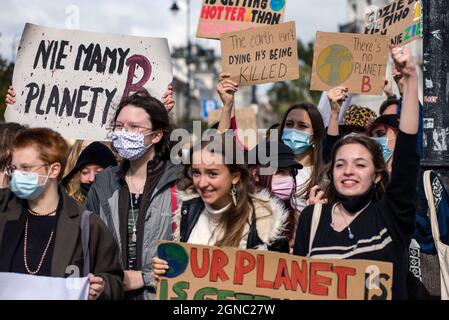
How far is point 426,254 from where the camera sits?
437cm

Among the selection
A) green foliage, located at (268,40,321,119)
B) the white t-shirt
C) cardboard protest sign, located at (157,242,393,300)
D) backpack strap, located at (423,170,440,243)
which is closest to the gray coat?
cardboard protest sign, located at (157,242,393,300)

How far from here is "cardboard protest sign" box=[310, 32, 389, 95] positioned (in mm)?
6023

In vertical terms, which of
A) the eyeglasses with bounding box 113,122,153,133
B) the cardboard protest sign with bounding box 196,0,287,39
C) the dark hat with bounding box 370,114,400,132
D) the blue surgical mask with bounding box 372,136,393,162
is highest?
the cardboard protest sign with bounding box 196,0,287,39

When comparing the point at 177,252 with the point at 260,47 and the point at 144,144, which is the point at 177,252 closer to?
the point at 144,144

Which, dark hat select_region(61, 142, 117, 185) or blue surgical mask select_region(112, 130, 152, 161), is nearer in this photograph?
blue surgical mask select_region(112, 130, 152, 161)

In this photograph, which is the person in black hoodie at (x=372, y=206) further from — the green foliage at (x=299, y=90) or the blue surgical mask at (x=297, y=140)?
the green foliage at (x=299, y=90)

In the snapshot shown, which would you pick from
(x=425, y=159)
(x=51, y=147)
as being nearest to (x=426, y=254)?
(x=425, y=159)

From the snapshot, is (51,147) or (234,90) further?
(234,90)

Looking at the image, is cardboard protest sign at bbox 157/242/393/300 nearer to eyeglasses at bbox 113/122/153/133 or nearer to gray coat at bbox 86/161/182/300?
gray coat at bbox 86/161/182/300

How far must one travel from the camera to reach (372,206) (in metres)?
3.67

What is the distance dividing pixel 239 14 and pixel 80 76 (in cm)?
150

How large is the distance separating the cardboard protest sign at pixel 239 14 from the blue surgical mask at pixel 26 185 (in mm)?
3074
